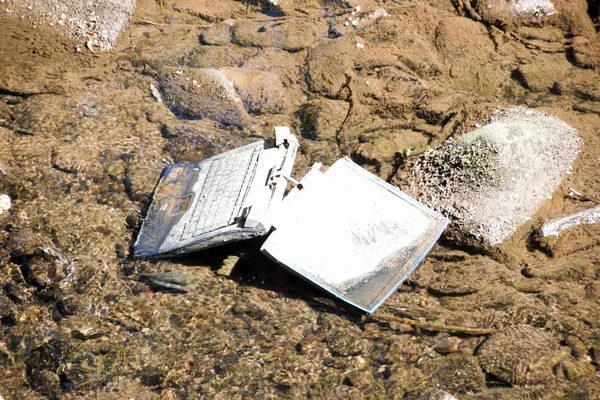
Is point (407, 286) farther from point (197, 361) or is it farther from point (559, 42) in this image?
point (559, 42)

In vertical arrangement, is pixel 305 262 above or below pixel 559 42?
below

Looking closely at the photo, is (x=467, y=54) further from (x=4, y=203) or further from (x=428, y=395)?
(x=4, y=203)

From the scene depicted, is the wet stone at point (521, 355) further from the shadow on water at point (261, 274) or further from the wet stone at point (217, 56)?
the wet stone at point (217, 56)

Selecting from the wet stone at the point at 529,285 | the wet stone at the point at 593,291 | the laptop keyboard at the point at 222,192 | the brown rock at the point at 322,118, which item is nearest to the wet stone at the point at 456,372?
the wet stone at the point at 529,285

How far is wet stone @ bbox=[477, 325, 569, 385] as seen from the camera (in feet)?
11.8

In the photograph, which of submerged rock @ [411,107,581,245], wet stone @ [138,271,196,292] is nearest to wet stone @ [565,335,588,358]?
submerged rock @ [411,107,581,245]

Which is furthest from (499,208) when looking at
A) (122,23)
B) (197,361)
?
(122,23)

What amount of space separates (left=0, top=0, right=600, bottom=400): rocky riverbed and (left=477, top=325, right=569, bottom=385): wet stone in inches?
0.5

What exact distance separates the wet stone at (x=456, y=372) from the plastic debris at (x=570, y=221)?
50.8 inches

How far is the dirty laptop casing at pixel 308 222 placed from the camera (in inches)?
153

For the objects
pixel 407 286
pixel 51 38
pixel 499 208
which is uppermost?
pixel 51 38

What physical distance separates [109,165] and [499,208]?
331 cm

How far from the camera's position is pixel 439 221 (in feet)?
13.8

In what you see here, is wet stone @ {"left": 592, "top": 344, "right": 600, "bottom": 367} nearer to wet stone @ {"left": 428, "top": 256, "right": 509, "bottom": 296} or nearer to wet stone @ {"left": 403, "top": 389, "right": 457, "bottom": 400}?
wet stone @ {"left": 428, "top": 256, "right": 509, "bottom": 296}
